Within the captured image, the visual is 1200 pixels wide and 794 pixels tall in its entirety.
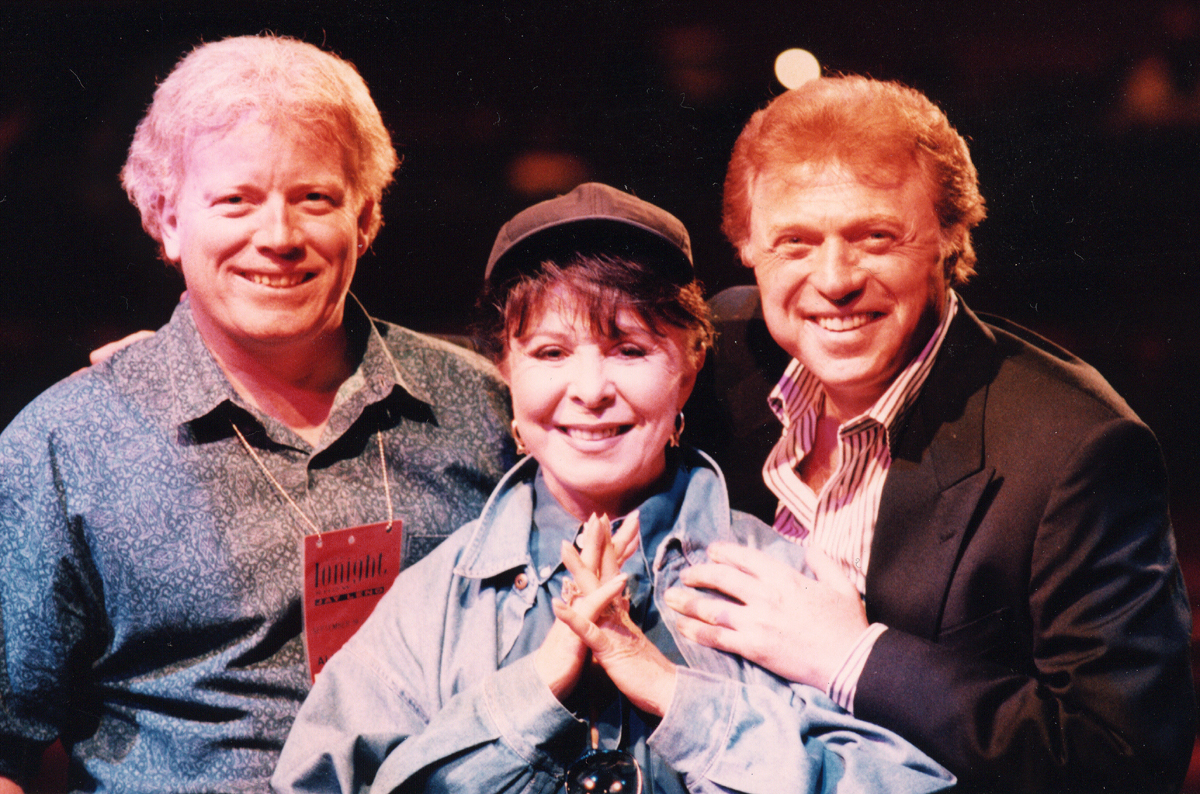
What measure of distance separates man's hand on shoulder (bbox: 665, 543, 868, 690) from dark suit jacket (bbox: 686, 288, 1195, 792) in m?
0.08

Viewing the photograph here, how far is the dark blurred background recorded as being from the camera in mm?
2041

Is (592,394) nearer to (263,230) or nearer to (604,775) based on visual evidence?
(604,775)

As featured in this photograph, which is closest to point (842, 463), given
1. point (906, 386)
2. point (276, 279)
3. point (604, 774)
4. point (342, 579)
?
point (906, 386)

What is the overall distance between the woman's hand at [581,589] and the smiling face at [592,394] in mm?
139

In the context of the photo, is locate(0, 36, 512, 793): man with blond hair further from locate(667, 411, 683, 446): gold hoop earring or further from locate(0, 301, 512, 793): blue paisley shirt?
locate(667, 411, 683, 446): gold hoop earring

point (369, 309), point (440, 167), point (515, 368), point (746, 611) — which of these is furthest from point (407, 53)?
point (746, 611)

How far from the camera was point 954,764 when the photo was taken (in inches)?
66.8

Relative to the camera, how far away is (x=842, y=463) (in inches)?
79.7

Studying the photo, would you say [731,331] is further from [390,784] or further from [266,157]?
[390,784]

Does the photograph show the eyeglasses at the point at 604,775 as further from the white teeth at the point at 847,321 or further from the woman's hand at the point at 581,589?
the white teeth at the point at 847,321

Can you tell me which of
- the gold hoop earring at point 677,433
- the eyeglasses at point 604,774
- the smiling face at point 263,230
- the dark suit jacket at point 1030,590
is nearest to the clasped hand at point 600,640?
the eyeglasses at point 604,774

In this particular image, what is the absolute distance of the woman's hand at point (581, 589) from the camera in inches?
64.4

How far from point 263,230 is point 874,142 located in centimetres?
127

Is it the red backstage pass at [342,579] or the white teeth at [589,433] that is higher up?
the white teeth at [589,433]
